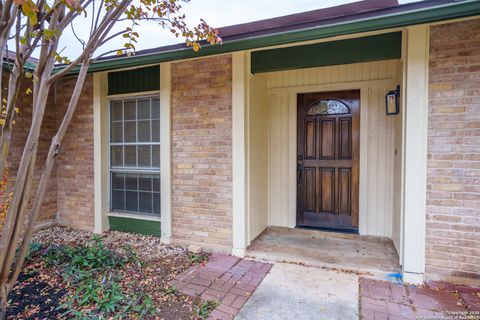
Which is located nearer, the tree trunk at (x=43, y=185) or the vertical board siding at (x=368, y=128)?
the tree trunk at (x=43, y=185)

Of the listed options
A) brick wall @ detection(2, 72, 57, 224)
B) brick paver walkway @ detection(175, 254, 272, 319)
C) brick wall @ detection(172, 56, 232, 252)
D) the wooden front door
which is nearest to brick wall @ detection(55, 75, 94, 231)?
brick wall @ detection(2, 72, 57, 224)

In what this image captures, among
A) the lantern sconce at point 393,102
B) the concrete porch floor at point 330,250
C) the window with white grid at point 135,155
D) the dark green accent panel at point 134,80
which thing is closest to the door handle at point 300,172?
the concrete porch floor at point 330,250

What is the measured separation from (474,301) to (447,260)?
1.25 ft

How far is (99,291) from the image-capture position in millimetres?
2518

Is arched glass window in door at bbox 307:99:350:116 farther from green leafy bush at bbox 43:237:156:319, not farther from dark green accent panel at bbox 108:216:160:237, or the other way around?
green leafy bush at bbox 43:237:156:319

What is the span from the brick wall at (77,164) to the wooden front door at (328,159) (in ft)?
10.4

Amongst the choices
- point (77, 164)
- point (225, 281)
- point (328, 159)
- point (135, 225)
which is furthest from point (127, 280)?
point (328, 159)

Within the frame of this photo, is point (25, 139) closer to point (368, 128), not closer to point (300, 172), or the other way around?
point (300, 172)

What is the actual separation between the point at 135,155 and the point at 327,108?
2.87m

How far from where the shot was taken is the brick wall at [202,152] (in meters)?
3.46

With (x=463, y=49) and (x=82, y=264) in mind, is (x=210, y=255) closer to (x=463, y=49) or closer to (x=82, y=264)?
(x=82, y=264)

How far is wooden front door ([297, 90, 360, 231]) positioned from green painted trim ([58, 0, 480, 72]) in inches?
56.9

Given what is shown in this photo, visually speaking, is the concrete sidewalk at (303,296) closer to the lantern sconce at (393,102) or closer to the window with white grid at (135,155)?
the lantern sconce at (393,102)

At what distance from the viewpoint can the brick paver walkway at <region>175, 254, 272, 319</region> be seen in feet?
7.88
